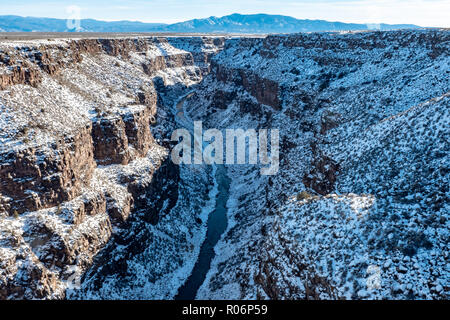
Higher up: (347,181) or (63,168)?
(63,168)
